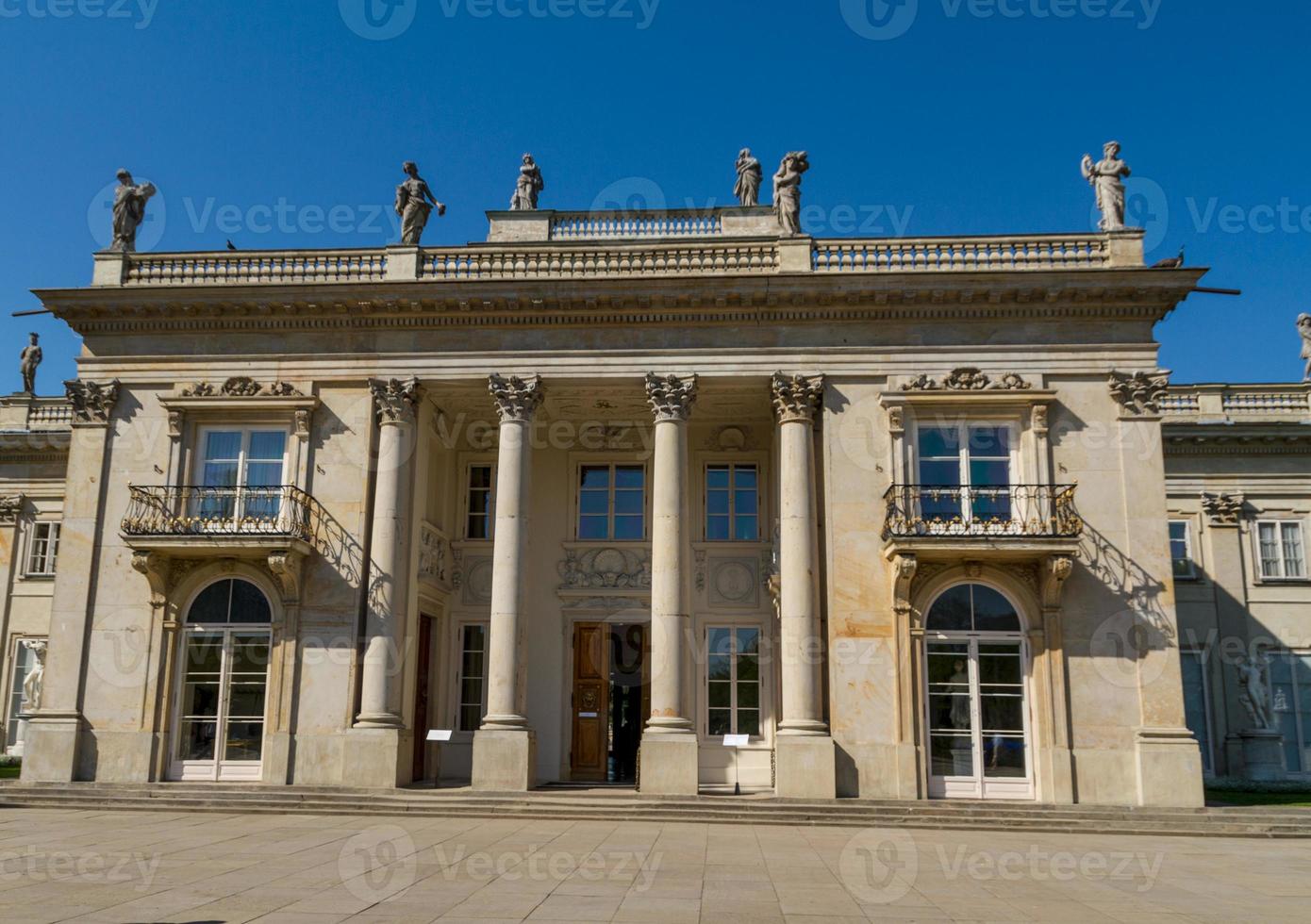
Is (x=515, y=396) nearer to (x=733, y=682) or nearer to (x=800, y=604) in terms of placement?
Result: (x=800, y=604)

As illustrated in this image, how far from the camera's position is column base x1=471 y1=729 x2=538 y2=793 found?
58.2 ft

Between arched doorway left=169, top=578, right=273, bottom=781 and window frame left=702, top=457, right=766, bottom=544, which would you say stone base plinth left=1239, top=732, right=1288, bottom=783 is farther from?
arched doorway left=169, top=578, right=273, bottom=781

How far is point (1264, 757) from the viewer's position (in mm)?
26438

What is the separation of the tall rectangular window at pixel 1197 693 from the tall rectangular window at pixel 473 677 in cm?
1799

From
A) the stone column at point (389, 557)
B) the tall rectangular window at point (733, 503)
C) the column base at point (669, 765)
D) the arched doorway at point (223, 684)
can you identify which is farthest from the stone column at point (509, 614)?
the tall rectangular window at point (733, 503)

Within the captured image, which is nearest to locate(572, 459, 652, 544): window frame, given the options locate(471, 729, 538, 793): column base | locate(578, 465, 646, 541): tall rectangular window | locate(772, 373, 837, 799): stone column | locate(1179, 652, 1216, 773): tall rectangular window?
locate(578, 465, 646, 541): tall rectangular window

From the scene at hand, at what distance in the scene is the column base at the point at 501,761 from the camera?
17.8 m

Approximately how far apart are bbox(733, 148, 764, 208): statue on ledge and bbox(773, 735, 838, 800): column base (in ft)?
41.3

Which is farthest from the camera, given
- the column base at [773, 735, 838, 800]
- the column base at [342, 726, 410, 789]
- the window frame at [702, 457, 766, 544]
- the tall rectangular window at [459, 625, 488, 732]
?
the window frame at [702, 457, 766, 544]

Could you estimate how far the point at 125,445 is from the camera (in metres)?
20.0

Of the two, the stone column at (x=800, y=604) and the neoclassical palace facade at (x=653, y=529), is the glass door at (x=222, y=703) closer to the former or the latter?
the neoclassical palace facade at (x=653, y=529)

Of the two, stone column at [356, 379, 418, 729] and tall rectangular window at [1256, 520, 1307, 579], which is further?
tall rectangular window at [1256, 520, 1307, 579]

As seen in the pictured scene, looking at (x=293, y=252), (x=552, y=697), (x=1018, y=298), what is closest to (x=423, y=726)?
(x=552, y=697)

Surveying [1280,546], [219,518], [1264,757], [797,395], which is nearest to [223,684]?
[219,518]
